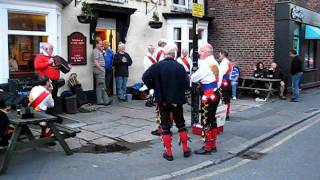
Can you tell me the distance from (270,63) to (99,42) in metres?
7.32

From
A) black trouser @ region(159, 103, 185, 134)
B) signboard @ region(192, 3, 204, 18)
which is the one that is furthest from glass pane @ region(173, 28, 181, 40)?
black trouser @ region(159, 103, 185, 134)

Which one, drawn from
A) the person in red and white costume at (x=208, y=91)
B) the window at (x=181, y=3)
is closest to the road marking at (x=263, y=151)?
the person in red and white costume at (x=208, y=91)

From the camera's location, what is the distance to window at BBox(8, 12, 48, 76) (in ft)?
35.6

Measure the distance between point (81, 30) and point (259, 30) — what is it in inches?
298

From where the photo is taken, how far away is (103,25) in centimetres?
1420

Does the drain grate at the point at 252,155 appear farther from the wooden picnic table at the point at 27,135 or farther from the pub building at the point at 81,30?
the pub building at the point at 81,30

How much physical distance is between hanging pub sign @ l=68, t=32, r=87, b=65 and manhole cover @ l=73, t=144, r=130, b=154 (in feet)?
16.3

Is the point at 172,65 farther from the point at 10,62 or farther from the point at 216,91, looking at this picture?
the point at 10,62

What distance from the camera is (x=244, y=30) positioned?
58.9 ft

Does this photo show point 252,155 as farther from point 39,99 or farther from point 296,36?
point 296,36

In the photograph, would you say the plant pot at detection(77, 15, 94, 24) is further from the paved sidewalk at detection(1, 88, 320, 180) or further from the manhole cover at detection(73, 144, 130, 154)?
the manhole cover at detection(73, 144, 130, 154)

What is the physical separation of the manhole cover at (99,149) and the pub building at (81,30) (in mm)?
3414

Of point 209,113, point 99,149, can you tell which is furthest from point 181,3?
point 99,149

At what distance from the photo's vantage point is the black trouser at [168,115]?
7348 millimetres
